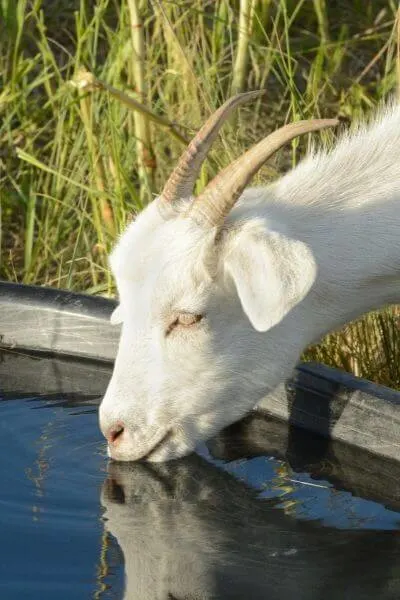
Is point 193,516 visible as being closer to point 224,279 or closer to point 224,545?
point 224,545

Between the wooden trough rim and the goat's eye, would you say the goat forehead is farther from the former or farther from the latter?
the wooden trough rim

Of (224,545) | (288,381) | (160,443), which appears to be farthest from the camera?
(288,381)

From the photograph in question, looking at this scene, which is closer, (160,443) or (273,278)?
(273,278)

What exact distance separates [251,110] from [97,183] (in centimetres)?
129

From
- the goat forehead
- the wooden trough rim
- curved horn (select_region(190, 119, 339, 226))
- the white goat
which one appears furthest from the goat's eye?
the wooden trough rim

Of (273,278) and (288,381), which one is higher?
(273,278)

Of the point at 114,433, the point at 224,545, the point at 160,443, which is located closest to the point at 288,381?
the point at 160,443

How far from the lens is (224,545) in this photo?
3.47 m

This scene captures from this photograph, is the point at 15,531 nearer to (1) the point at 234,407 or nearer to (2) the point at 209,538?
(2) the point at 209,538

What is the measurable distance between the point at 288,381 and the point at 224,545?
1.00 m

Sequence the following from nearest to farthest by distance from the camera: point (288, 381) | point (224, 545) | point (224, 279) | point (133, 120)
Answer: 1. point (224, 545)
2. point (224, 279)
3. point (288, 381)
4. point (133, 120)

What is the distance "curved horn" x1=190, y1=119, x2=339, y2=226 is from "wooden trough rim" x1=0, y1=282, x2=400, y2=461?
0.77 metres

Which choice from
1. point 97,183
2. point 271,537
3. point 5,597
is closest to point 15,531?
point 5,597

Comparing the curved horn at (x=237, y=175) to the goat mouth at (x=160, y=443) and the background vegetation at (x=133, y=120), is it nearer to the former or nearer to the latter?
the goat mouth at (x=160, y=443)
